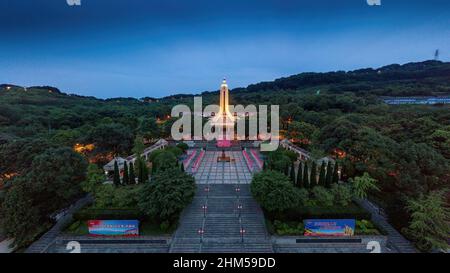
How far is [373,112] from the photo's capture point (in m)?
46.3

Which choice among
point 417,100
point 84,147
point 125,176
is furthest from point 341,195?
point 417,100

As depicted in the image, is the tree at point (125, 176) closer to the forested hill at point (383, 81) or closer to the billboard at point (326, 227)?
the billboard at point (326, 227)

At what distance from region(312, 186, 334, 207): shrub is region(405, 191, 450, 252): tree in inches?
210

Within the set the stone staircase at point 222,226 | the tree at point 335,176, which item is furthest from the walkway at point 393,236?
the stone staircase at point 222,226

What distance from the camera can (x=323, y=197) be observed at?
19.5m

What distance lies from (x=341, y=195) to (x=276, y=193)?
6123 mm

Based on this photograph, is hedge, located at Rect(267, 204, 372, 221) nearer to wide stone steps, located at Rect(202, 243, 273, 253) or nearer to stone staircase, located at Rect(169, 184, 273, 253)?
stone staircase, located at Rect(169, 184, 273, 253)

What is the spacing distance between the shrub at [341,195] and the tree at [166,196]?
12.5 m

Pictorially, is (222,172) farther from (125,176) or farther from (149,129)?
(149,129)

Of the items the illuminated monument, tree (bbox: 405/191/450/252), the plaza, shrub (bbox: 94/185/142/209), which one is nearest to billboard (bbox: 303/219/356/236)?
tree (bbox: 405/191/450/252)

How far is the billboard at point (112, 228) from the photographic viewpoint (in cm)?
1767

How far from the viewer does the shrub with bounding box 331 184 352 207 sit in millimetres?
19578
